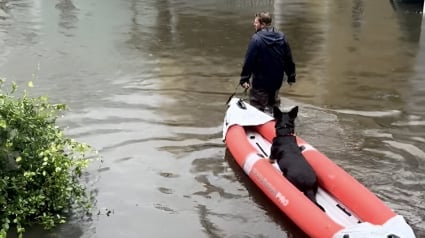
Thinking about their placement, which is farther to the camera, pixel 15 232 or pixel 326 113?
pixel 326 113

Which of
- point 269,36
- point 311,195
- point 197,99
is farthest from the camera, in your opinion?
point 197,99

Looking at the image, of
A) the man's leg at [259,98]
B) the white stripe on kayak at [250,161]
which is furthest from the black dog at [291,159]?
the man's leg at [259,98]

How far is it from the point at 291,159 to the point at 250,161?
0.65 metres

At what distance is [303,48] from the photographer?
48.0ft

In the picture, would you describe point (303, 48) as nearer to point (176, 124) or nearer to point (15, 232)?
point (176, 124)

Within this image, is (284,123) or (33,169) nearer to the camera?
(33,169)

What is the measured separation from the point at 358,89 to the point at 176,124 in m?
3.71

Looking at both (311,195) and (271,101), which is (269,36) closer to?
(271,101)

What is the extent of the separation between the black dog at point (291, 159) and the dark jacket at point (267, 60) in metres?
1.60

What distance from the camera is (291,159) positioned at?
6.62 meters

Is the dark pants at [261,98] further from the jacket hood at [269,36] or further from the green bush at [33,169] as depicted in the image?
the green bush at [33,169]

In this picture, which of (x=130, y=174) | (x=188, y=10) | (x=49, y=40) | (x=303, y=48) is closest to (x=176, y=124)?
(x=130, y=174)

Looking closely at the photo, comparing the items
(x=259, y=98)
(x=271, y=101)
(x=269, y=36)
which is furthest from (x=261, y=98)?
(x=269, y=36)

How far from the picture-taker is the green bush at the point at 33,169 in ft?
18.9
